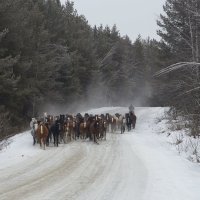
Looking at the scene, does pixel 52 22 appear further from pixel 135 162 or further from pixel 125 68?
pixel 125 68

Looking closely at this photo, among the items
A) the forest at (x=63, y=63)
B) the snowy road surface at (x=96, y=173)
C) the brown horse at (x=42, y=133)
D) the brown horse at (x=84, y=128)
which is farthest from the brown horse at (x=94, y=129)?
the forest at (x=63, y=63)

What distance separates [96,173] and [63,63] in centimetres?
3662

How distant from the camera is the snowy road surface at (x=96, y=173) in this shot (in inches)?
534

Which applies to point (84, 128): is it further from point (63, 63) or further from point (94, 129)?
point (63, 63)

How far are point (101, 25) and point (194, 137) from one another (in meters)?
77.5

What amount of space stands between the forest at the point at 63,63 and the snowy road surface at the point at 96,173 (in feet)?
11.9

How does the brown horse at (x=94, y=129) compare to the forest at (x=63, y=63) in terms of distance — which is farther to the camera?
the forest at (x=63, y=63)

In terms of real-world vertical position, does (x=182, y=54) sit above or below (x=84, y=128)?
above

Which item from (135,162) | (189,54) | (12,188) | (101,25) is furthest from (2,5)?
(101,25)

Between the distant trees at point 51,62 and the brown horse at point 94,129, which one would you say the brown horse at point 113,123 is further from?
the distant trees at point 51,62

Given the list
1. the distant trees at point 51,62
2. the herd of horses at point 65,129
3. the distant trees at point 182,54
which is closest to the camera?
the herd of horses at point 65,129

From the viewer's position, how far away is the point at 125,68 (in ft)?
314

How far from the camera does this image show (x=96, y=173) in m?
17.2

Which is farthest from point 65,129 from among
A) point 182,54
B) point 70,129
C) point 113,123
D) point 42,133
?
point 182,54
